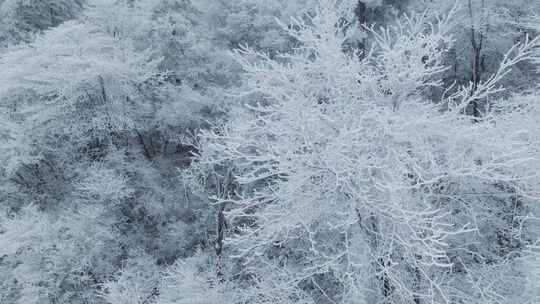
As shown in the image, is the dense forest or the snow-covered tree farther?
the dense forest

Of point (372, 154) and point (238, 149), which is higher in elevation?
point (372, 154)

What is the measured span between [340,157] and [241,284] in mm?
5832

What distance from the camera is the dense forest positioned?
5.22 metres

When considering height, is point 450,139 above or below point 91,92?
above

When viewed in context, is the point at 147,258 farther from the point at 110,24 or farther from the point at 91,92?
the point at 110,24

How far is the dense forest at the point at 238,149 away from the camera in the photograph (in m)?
5.22

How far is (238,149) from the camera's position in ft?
29.6

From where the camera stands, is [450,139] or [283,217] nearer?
[450,139]

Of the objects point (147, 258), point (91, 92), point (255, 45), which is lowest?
point (147, 258)

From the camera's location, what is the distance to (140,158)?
13.9m

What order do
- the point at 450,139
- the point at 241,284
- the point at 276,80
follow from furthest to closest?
the point at 241,284 → the point at 276,80 → the point at 450,139

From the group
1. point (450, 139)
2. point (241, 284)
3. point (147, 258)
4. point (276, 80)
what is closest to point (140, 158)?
point (147, 258)

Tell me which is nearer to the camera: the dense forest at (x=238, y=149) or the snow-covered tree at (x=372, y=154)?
the snow-covered tree at (x=372, y=154)

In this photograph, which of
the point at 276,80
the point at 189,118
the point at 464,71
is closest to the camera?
the point at 276,80
